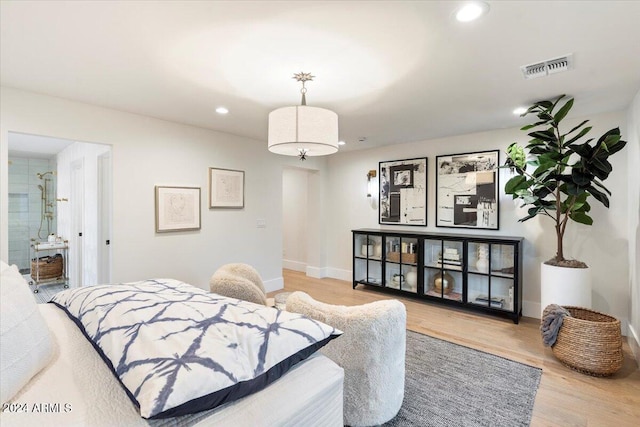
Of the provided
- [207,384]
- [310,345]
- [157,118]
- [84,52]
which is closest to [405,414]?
[310,345]

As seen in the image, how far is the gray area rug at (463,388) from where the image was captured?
1950 millimetres

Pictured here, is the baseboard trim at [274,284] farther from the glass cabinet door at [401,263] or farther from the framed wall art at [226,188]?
the glass cabinet door at [401,263]

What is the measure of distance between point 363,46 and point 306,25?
0.42 meters

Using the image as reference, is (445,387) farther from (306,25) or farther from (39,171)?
(39,171)

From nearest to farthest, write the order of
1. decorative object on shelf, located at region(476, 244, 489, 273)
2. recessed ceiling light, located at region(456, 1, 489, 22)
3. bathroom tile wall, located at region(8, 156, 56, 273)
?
recessed ceiling light, located at region(456, 1, 489, 22) < decorative object on shelf, located at region(476, 244, 489, 273) < bathroom tile wall, located at region(8, 156, 56, 273)

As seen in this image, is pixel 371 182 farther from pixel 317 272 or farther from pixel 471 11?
pixel 471 11

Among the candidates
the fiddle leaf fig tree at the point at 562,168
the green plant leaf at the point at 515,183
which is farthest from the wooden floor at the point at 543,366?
the green plant leaf at the point at 515,183

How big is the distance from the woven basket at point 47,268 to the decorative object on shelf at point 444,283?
6152 mm

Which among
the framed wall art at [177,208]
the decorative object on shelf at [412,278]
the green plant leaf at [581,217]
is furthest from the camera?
the decorative object on shelf at [412,278]

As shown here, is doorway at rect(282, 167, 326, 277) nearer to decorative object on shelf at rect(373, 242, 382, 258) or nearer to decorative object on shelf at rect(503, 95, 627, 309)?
decorative object on shelf at rect(373, 242, 382, 258)

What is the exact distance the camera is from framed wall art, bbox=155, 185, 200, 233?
11.9 feet

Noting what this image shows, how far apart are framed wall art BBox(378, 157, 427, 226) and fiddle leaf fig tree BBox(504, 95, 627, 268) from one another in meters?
1.47

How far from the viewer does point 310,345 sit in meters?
1.17

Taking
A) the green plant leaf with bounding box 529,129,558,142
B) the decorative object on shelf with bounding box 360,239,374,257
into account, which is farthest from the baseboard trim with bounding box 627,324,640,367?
the decorative object on shelf with bounding box 360,239,374,257
